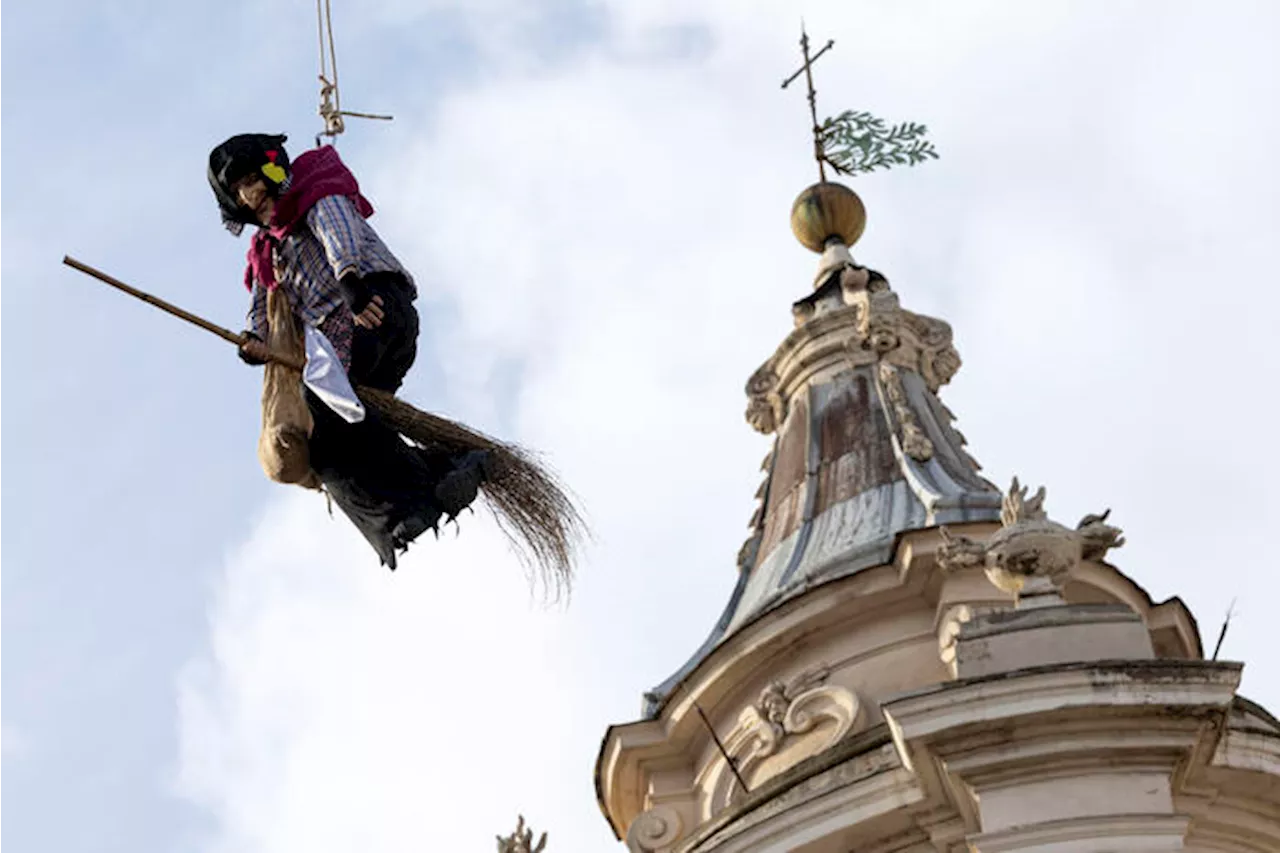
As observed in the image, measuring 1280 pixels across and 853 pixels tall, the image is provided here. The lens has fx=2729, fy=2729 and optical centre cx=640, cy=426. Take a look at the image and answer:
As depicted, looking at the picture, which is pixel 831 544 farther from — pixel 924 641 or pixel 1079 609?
pixel 1079 609

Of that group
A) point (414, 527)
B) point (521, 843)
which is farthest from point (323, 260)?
point (521, 843)

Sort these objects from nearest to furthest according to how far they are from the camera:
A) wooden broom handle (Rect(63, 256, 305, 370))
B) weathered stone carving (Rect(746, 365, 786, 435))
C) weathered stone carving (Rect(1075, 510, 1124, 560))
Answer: wooden broom handle (Rect(63, 256, 305, 370)) → weathered stone carving (Rect(1075, 510, 1124, 560)) → weathered stone carving (Rect(746, 365, 786, 435))

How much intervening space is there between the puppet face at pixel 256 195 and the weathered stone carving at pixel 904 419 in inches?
359

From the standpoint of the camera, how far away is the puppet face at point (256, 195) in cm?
1209

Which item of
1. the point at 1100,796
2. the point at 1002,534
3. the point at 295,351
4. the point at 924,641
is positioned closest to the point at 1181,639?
the point at 924,641

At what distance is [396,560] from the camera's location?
11586mm

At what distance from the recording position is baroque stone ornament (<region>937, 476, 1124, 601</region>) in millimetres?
15898

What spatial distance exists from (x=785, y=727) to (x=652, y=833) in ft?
3.60

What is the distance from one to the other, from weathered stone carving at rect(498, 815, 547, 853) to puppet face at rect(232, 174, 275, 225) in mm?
5531

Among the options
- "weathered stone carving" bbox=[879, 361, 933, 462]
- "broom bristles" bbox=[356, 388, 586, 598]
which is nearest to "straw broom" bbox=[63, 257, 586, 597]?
"broom bristles" bbox=[356, 388, 586, 598]

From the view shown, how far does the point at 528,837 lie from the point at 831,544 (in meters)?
4.03

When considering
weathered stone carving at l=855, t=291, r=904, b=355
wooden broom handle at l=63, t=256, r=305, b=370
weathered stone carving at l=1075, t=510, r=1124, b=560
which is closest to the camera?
wooden broom handle at l=63, t=256, r=305, b=370

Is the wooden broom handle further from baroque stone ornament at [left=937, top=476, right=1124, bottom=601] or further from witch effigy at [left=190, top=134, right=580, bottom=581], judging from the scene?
baroque stone ornament at [left=937, top=476, right=1124, bottom=601]

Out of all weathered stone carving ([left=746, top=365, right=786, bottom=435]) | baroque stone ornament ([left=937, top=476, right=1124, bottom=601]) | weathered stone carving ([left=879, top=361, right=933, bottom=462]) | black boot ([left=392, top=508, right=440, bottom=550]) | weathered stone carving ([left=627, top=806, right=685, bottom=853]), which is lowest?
black boot ([left=392, top=508, right=440, bottom=550])
